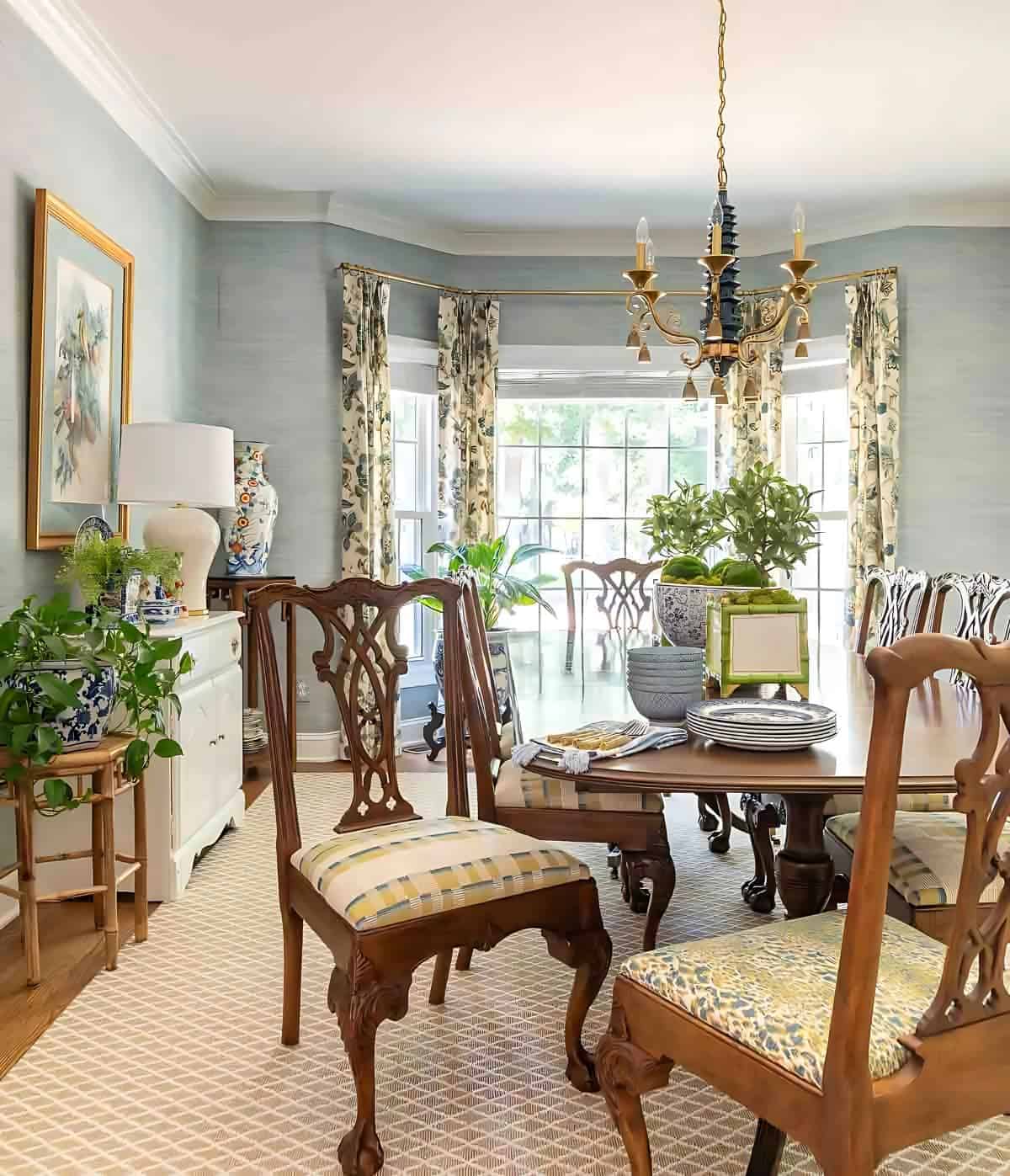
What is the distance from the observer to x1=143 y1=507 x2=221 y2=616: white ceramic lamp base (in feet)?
12.5

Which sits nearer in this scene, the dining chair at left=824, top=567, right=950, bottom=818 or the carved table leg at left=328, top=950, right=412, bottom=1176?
the carved table leg at left=328, top=950, right=412, bottom=1176

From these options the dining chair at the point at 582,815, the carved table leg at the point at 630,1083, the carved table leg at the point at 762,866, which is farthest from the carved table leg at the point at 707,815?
the carved table leg at the point at 630,1083

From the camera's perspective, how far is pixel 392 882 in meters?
1.94

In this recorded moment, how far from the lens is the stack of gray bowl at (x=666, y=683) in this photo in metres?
2.27

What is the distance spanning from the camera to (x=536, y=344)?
19.9 ft

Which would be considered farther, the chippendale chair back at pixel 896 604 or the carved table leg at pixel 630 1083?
the chippendale chair back at pixel 896 604

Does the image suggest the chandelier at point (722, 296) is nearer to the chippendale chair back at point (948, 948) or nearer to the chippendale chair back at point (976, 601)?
the chippendale chair back at point (976, 601)

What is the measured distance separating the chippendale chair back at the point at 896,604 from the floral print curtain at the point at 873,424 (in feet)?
4.97

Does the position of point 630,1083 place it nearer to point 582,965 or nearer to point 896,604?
point 582,965

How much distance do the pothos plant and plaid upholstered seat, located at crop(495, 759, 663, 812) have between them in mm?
927

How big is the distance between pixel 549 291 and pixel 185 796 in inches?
145

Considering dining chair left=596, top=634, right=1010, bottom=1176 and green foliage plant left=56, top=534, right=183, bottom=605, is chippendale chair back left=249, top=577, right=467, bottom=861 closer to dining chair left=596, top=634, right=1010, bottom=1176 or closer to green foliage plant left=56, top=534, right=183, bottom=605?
dining chair left=596, top=634, right=1010, bottom=1176

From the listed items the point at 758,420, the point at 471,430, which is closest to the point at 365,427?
the point at 471,430

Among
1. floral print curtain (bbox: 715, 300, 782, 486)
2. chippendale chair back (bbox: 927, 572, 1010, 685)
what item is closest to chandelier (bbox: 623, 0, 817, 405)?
chippendale chair back (bbox: 927, 572, 1010, 685)
